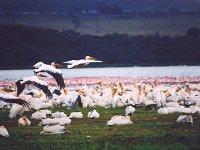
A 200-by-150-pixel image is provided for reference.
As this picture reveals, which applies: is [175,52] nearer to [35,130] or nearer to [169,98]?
[169,98]

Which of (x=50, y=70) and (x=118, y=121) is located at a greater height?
(x=50, y=70)

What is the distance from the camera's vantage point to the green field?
938 centimetres

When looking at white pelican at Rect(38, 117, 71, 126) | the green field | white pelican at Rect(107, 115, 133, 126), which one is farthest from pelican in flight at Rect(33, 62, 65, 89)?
white pelican at Rect(107, 115, 133, 126)

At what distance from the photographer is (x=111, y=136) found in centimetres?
1037

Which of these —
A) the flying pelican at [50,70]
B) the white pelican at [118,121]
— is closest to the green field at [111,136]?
the white pelican at [118,121]

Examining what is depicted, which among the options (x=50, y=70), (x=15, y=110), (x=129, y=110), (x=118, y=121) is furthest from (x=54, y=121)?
(x=129, y=110)

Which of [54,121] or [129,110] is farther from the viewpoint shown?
[129,110]

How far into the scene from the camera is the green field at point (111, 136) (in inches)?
369

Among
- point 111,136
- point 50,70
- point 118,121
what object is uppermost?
point 50,70

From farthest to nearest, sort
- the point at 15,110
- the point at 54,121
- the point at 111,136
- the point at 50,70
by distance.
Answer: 1. the point at 15,110
2. the point at 54,121
3. the point at 50,70
4. the point at 111,136

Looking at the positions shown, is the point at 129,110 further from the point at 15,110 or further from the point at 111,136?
the point at 111,136

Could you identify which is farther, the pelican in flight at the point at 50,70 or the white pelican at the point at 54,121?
the white pelican at the point at 54,121

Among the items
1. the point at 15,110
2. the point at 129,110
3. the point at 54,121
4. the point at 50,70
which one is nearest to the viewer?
the point at 50,70

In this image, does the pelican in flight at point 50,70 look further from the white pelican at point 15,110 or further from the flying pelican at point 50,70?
the white pelican at point 15,110
